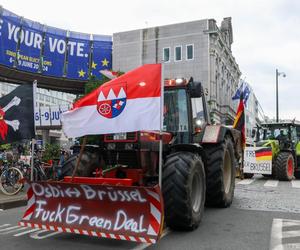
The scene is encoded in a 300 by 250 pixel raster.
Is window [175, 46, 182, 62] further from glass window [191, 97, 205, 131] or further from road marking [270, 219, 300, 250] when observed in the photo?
road marking [270, 219, 300, 250]

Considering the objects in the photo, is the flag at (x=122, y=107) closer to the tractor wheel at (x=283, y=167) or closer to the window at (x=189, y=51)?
the tractor wheel at (x=283, y=167)

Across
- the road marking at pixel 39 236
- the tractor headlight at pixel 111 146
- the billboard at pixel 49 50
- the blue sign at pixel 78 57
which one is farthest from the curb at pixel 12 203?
the blue sign at pixel 78 57

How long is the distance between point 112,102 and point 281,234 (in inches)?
133

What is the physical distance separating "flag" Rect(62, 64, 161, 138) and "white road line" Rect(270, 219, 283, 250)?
93.4 inches

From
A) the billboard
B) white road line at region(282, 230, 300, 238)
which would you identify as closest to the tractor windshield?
white road line at region(282, 230, 300, 238)

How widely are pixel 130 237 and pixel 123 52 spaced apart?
160 ft

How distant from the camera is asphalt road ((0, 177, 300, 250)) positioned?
6.08 metres

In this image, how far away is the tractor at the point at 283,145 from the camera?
1695cm

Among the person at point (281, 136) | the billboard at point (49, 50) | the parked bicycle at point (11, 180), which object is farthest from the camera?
the billboard at point (49, 50)

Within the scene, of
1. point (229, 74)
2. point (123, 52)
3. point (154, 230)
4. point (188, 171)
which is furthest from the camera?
point (229, 74)

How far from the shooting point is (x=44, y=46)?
148 feet

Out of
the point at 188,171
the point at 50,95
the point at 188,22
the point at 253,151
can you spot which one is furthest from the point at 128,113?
the point at 50,95

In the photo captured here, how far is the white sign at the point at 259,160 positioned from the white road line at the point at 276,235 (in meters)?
9.57

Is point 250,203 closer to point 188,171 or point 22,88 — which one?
point 188,171
